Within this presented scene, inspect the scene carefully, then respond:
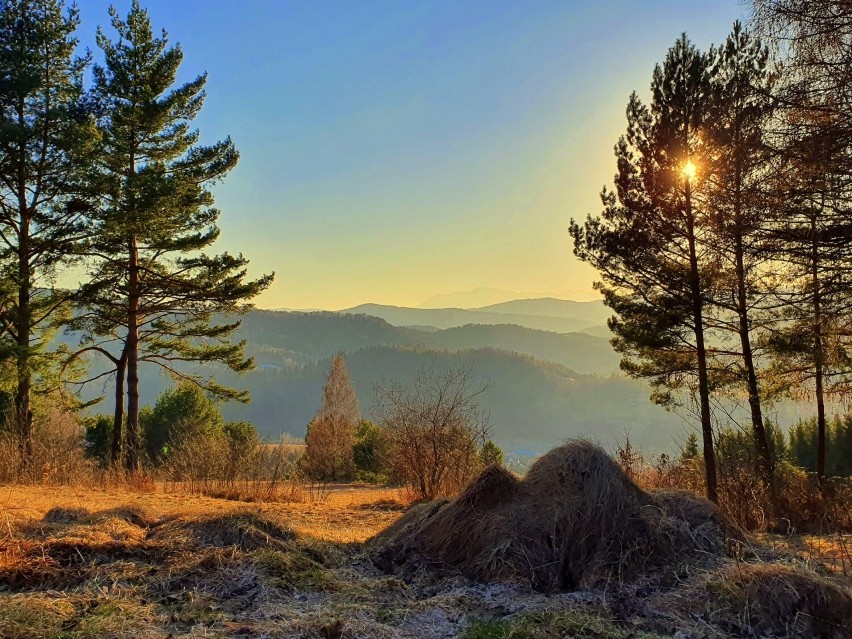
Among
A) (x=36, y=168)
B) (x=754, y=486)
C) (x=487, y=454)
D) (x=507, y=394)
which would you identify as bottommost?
(x=487, y=454)

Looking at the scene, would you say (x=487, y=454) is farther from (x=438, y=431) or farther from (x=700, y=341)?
(x=700, y=341)

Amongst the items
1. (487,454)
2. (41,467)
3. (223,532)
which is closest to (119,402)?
(41,467)

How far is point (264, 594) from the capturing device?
377 centimetres

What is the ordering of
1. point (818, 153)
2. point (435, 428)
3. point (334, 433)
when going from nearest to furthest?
1. point (818, 153)
2. point (435, 428)
3. point (334, 433)

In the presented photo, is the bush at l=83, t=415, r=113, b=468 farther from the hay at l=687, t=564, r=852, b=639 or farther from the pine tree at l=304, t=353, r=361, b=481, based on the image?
the hay at l=687, t=564, r=852, b=639

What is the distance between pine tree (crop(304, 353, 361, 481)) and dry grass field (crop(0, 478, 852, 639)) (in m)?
15.9

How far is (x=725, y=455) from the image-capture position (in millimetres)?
6844

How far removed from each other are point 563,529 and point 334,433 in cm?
2829

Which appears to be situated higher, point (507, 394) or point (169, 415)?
point (507, 394)

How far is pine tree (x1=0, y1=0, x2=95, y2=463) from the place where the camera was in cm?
1336

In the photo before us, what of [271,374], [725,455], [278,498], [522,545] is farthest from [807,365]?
[271,374]

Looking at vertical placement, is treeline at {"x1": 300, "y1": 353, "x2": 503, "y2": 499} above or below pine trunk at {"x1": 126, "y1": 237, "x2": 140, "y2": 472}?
below

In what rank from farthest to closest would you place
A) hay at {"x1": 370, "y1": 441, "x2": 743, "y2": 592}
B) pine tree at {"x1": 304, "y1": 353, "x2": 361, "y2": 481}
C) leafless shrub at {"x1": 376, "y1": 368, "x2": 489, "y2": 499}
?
pine tree at {"x1": 304, "y1": 353, "x2": 361, "y2": 481} → leafless shrub at {"x1": 376, "y1": 368, "x2": 489, "y2": 499} → hay at {"x1": 370, "y1": 441, "x2": 743, "y2": 592}

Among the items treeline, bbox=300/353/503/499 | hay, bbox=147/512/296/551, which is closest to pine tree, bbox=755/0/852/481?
treeline, bbox=300/353/503/499
